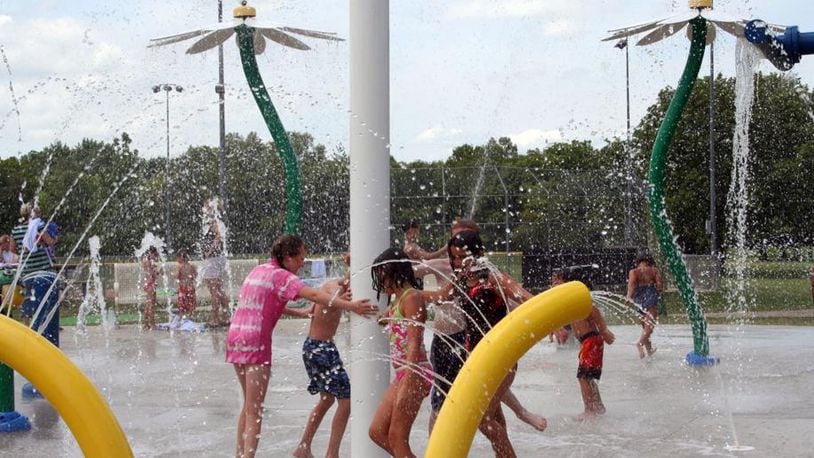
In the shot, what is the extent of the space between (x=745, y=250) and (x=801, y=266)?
4039mm

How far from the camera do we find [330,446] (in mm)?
6133

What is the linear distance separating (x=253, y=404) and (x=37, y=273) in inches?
154

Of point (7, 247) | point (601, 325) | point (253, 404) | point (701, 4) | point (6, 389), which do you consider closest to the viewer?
point (253, 404)

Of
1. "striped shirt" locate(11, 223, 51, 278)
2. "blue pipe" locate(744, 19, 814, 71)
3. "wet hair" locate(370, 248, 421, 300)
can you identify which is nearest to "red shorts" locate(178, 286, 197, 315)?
"striped shirt" locate(11, 223, 51, 278)

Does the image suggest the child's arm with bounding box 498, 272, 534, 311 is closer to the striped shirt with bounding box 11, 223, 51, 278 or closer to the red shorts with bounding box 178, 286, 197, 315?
the striped shirt with bounding box 11, 223, 51, 278

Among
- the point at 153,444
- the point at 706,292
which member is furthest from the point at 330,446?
the point at 706,292

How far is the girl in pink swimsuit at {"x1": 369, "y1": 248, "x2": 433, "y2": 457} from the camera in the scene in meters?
5.21

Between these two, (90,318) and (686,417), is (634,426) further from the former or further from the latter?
(90,318)

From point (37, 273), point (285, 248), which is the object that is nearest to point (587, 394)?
point (285, 248)

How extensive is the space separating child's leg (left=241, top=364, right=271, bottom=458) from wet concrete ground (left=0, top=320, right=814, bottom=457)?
93cm

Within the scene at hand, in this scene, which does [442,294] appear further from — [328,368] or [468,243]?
[328,368]

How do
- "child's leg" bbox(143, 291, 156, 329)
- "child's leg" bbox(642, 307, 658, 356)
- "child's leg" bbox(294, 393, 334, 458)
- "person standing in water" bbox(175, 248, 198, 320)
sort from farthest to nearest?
"person standing in water" bbox(175, 248, 198, 320)
"child's leg" bbox(143, 291, 156, 329)
"child's leg" bbox(642, 307, 658, 356)
"child's leg" bbox(294, 393, 334, 458)

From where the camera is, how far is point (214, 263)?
1488 cm

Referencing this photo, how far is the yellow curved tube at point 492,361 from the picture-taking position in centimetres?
361
